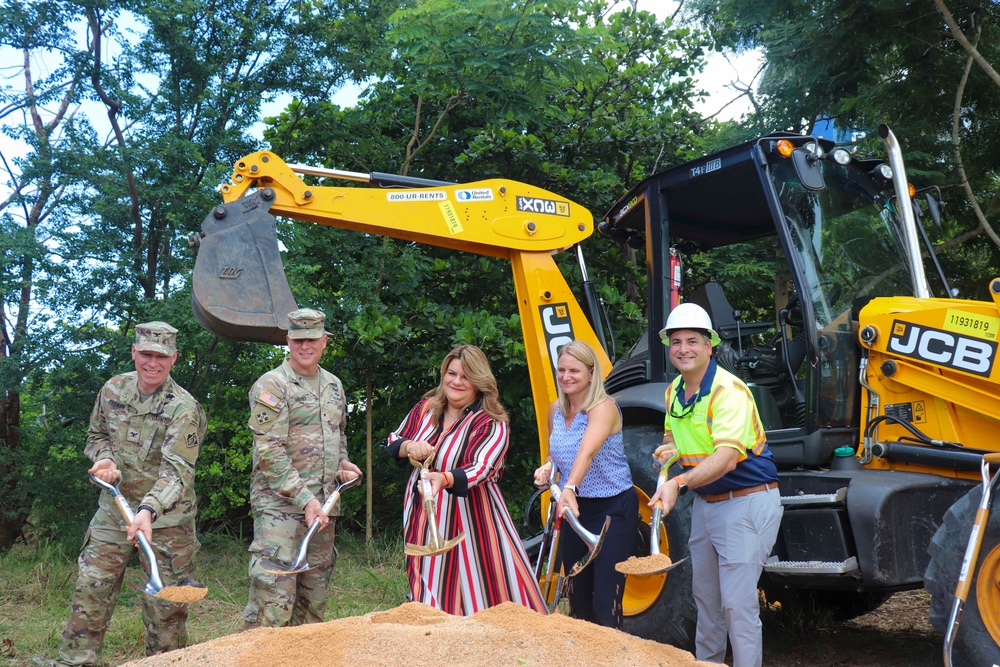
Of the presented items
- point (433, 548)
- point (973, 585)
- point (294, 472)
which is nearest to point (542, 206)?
point (294, 472)

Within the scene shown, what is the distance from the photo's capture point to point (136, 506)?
479 centimetres

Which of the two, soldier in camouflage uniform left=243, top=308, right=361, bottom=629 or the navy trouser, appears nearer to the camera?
the navy trouser

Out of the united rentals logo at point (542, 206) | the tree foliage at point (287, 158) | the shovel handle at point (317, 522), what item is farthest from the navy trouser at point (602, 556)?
the tree foliage at point (287, 158)

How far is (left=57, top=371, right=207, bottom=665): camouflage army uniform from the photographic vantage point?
4.68 m

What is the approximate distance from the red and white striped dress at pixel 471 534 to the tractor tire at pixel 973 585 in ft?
6.01

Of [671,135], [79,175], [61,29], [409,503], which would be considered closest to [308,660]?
[409,503]

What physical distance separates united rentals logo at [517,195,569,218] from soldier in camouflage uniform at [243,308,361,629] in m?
2.17

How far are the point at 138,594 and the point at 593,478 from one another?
3653mm

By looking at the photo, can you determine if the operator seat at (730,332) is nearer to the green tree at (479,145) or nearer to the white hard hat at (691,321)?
the white hard hat at (691,321)

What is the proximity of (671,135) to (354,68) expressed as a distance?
356 cm

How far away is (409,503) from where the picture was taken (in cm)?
473

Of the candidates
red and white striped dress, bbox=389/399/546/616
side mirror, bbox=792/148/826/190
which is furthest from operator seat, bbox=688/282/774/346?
red and white striped dress, bbox=389/399/546/616

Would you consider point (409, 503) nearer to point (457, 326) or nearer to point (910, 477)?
point (910, 477)

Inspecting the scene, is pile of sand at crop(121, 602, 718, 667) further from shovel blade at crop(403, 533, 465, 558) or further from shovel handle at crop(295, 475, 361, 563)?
shovel handle at crop(295, 475, 361, 563)
